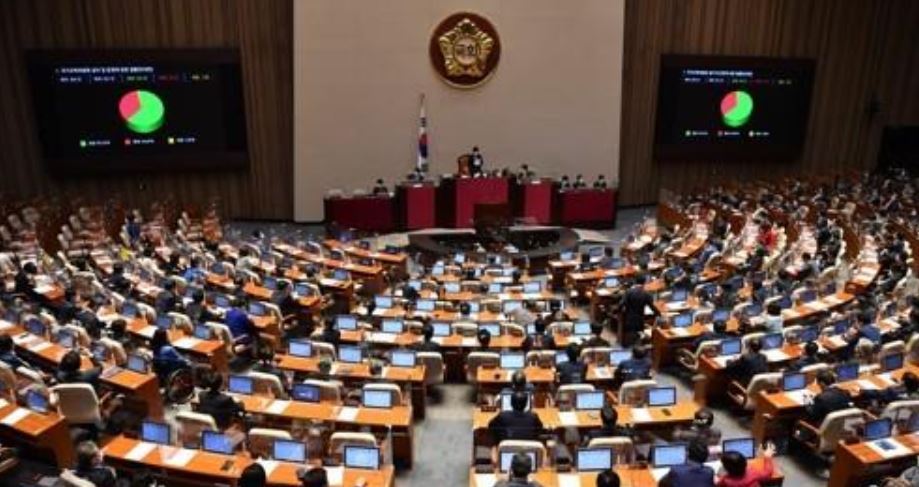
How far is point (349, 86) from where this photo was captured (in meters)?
24.8

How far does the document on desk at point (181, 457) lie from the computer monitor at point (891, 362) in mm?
9545

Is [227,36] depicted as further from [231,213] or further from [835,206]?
[835,206]

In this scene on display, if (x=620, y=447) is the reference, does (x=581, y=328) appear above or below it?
below

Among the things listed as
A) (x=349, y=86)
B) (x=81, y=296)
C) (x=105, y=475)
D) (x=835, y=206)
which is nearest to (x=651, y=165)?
(x=835, y=206)

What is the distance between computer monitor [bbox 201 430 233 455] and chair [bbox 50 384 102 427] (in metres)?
2.11

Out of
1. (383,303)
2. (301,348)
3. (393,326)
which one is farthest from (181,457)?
(383,303)

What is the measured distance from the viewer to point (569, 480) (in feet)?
27.1

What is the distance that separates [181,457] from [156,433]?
1.77 ft

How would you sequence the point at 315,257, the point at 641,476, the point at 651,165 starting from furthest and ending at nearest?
the point at 651,165 < the point at 315,257 < the point at 641,476

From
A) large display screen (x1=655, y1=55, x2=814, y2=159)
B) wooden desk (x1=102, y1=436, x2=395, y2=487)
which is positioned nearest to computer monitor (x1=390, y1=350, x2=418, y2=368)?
wooden desk (x1=102, y1=436, x2=395, y2=487)

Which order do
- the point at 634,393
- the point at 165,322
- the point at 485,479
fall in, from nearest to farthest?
the point at 485,479 < the point at 634,393 < the point at 165,322

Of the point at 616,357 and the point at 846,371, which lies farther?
the point at 616,357

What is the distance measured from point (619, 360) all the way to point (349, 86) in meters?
15.9

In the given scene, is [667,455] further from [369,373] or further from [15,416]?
[15,416]
